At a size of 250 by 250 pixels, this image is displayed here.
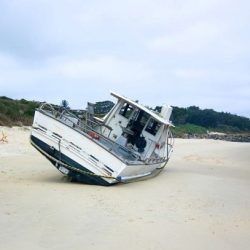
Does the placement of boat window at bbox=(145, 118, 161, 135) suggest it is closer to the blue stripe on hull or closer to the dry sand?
the dry sand

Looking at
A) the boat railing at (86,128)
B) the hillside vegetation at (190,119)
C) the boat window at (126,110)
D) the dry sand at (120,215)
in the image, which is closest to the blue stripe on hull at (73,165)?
the dry sand at (120,215)

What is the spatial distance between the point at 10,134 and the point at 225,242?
2105 cm

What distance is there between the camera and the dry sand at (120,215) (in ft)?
23.6

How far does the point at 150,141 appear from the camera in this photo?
698 inches

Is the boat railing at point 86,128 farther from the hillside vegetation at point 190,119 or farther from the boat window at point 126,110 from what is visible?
the hillside vegetation at point 190,119

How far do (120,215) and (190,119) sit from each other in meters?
113

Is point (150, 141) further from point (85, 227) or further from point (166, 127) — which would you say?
point (85, 227)

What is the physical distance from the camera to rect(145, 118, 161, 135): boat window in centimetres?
1769

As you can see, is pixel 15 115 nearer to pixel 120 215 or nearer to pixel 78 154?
pixel 78 154

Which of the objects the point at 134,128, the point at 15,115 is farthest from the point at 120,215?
the point at 15,115

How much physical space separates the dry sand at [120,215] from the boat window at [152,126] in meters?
2.99

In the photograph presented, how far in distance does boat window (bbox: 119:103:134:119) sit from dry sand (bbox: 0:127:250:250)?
10.9 feet

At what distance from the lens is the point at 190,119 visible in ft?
398

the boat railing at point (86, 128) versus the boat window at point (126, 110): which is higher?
the boat window at point (126, 110)
